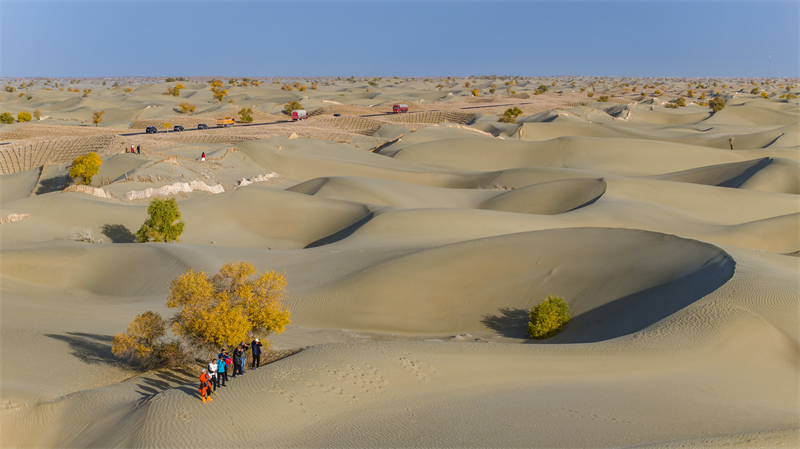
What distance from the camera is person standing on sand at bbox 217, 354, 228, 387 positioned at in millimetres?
9922

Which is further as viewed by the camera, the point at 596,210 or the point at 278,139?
the point at 278,139

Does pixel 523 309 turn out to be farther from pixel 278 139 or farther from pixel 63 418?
pixel 278 139

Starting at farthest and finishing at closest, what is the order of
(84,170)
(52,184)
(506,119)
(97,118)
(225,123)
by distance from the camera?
(506,119)
(97,118)
(225,123)
(52,184)
(84,170)

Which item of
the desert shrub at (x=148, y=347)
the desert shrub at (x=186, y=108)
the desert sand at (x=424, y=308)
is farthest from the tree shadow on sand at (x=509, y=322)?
the desert shrub at (x=186, y=108)

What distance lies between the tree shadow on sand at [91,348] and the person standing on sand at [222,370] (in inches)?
131

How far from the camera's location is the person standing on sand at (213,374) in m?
9.65

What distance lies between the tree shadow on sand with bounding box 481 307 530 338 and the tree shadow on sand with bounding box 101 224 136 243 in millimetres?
18873

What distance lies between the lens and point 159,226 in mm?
26734

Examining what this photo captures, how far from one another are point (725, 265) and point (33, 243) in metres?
24.8

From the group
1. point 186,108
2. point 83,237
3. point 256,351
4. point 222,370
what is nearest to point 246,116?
point 186,108

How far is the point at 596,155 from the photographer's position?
176 ft

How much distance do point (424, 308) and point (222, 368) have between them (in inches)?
331

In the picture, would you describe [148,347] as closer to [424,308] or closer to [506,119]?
[424,308]

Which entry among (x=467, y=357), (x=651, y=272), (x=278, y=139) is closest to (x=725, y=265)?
(x=651, y=272)
